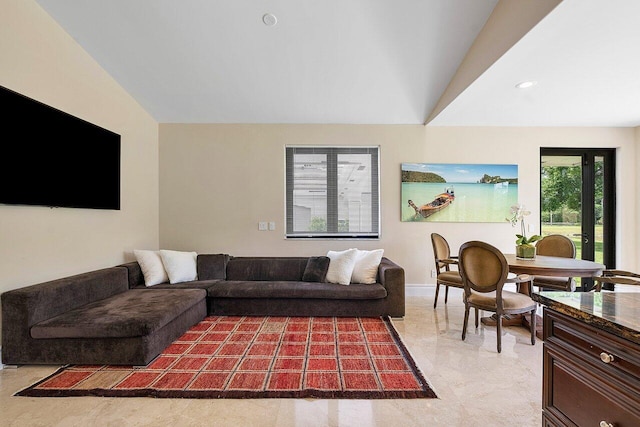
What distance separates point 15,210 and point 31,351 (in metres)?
1.17

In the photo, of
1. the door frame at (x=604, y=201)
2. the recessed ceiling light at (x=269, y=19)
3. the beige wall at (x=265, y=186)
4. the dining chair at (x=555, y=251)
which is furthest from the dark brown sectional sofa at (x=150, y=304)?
the door frame at (x=604, y=201)

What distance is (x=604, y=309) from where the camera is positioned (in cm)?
112

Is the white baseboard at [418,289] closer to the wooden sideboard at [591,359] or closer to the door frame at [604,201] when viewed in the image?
the door frame at [604,201]

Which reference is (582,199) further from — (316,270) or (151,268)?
(151,268)

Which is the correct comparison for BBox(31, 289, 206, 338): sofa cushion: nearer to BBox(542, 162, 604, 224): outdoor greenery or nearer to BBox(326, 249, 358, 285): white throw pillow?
BBox(326, 249, 358, 285): white throw pillow

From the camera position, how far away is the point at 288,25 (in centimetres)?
295

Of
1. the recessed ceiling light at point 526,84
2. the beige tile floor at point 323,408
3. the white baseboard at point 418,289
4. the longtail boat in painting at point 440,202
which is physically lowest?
the beige tile floor at point 323,408

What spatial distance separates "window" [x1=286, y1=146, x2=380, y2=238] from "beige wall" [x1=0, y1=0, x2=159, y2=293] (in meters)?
2.13

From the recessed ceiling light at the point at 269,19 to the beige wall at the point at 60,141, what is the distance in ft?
6.69

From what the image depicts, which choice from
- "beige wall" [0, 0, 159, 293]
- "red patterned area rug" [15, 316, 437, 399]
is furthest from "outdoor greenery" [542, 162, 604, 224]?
"beige wall" [0, 0, 159, 293]

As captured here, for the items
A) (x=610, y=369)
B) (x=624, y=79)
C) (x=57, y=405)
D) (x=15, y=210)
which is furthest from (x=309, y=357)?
(x=624, y=79)

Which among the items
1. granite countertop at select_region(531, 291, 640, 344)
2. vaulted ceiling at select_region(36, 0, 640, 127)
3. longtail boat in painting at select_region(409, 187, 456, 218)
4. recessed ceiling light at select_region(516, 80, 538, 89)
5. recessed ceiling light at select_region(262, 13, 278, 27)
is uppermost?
recessed ceiling light at select_region(262, 13, 278, 27)

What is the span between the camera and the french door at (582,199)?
14.8 feet

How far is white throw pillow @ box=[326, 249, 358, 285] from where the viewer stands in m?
3.71
